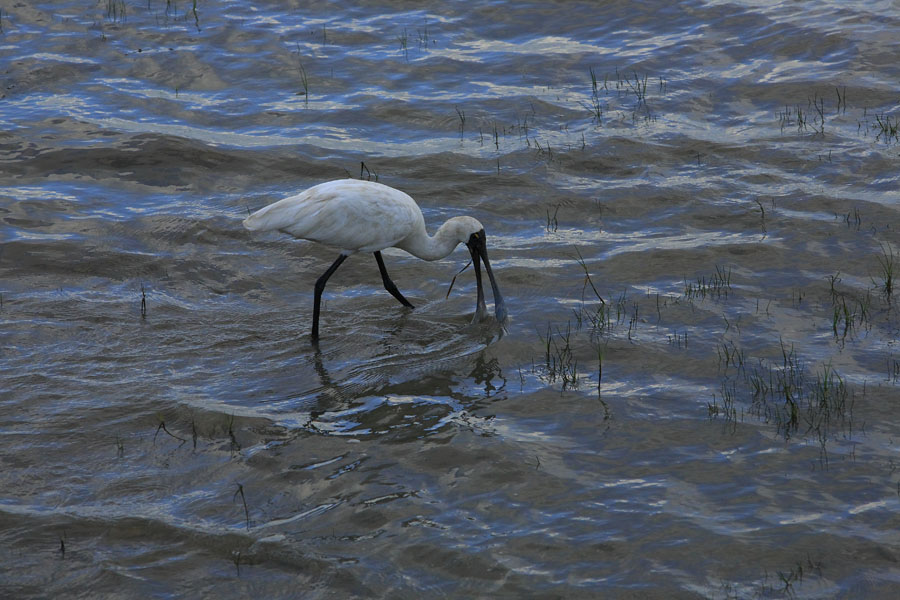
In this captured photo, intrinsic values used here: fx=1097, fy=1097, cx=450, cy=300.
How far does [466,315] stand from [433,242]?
1.98 ft

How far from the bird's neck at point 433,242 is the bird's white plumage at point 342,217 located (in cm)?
27

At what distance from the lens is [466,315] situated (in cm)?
816

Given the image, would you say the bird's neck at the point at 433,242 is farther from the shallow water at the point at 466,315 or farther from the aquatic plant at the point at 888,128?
the aquatic plant at the point at 888,128

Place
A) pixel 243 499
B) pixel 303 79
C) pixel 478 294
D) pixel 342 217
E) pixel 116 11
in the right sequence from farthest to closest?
pixel 116 11
pixel 303 79
pixel 478 294
pixel 342 217
pixel 243 499

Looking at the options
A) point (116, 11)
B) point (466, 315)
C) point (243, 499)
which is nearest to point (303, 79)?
point (116, 11)

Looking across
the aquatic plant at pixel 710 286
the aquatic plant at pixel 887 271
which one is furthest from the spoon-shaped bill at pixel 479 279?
the aquatic plant at pixel 887 271

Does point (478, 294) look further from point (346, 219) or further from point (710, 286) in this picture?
point (710, 286)

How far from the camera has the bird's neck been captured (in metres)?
8.13

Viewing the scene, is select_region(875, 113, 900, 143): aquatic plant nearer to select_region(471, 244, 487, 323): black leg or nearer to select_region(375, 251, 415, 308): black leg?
select_region(471, 244, 487, 323): black leg

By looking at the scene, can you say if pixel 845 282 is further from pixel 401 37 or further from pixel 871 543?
pixel 401 37

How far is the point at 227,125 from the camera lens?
1168cm

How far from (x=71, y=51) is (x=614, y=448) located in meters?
10.1

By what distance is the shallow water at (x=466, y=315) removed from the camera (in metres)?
5.20

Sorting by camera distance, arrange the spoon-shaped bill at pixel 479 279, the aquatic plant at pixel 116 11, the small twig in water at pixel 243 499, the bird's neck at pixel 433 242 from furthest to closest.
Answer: the aquatic plant at pixel 116 11 < the bird's neck at pixel 433 242 < the spoon-shaped bill at pixel 479 279 < the small twig in water at pixel 243 499
